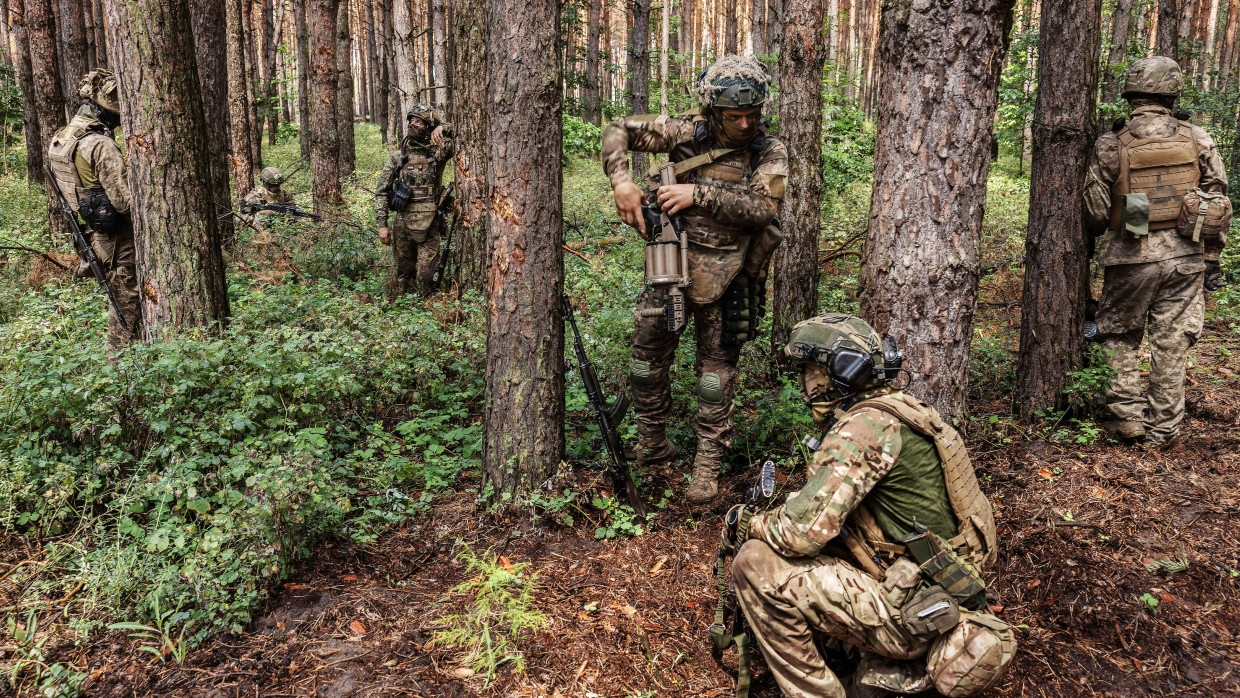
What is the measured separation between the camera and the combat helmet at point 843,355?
2.86 metres

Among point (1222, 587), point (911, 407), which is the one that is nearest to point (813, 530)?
point (911, 407)

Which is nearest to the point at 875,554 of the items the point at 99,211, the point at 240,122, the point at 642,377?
the point at 642,377

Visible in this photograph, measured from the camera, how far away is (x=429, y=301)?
785 centimetres

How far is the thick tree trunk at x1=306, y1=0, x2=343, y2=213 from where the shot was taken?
36.9 ft

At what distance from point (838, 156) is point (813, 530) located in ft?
36.3

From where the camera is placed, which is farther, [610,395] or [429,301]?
[429,301]

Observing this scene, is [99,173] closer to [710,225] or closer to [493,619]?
[710,225]

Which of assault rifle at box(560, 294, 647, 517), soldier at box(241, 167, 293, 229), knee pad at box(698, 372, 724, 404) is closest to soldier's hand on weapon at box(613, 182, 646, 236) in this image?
assault rifle at box(560, 294, 647, 517)

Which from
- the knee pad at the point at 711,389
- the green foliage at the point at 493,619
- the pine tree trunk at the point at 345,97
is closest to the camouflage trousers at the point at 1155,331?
the knee pad at the point at 711,389

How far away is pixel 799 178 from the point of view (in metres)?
6.98

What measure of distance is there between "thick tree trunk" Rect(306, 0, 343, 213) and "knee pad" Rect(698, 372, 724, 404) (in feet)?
28.5

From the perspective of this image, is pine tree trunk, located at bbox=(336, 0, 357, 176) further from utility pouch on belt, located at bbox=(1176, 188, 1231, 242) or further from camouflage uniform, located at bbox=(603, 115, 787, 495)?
utility pouch on belt, located at bbox=(1176, 188, 1231, 242)

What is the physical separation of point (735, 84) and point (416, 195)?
5264 mm

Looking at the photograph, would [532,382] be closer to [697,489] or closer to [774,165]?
[697,489]
